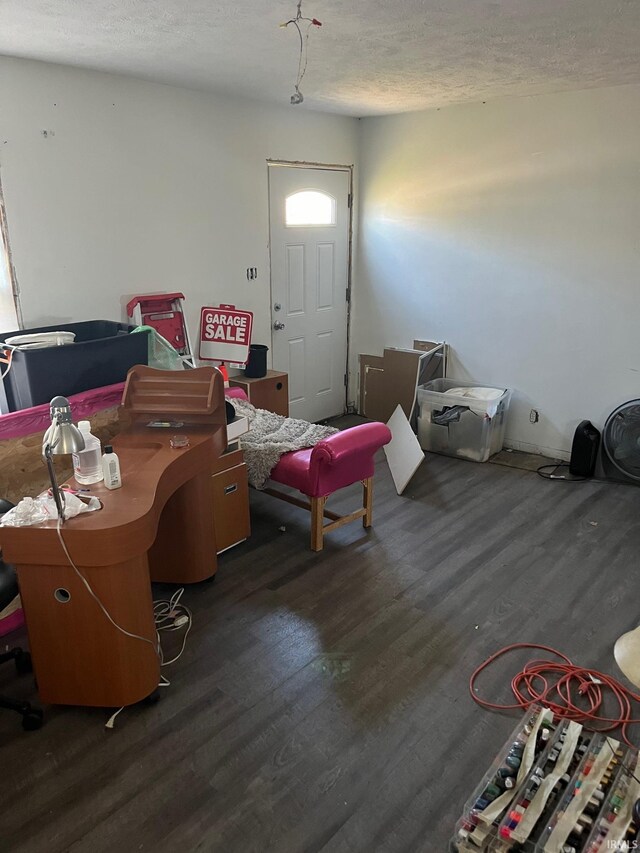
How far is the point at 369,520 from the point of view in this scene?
11.9ft

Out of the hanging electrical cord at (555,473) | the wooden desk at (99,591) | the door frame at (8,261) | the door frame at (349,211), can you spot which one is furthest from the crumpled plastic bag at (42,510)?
the hanging electrical cord at (555,473)

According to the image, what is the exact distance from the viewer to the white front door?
4.81 m

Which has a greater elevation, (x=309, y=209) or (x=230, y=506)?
A: (x=309, y=209)

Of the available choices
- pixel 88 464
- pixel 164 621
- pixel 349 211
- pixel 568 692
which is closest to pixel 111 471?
pixel 88 464

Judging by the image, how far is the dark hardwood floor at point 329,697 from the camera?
72.9 inches

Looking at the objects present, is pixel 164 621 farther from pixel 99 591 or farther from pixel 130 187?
pixel 130 187

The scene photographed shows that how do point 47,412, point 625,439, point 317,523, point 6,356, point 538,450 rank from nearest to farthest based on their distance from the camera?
point 47,412 < point 6,356 < point 317,523 < point 625,439 < point 538,450

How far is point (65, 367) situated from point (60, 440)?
1.10 meters

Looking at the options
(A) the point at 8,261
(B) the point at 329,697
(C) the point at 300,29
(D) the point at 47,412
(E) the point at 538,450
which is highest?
(C) the point at 300,29

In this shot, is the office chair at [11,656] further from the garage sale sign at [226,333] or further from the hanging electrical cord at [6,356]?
the garage sale sign at [226,333]

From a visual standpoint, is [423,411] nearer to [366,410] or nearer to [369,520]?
[366,410]

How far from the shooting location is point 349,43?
8.99 feet

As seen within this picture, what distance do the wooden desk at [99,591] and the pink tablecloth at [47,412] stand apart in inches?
20.8

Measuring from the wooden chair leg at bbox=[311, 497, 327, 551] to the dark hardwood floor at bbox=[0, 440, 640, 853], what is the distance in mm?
57
